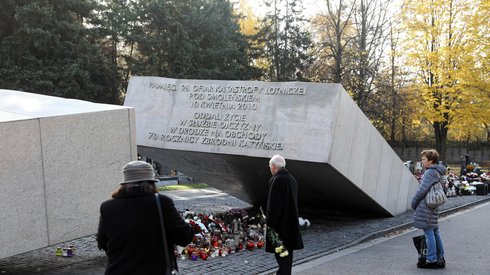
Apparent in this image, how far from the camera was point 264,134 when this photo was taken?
30.6 ft

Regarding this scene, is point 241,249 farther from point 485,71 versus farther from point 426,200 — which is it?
point 485,71

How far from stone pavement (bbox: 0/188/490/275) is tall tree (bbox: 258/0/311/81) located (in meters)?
18.7

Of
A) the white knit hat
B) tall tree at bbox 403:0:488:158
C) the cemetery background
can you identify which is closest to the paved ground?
the white knit hat

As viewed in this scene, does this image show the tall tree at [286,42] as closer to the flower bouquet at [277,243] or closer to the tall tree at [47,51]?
the tall tree at [47,51]

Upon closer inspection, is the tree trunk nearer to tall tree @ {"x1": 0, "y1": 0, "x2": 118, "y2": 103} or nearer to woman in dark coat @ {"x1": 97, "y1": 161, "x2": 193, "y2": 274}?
tall tree @ {"x1": 0, "y1": 0, "x2": 118, "y2": 103}

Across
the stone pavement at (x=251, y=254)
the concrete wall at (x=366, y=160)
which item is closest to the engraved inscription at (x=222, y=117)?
the concrete wall at (x=366, y=160)

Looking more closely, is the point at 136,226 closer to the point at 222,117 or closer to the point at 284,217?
the point at 284,217

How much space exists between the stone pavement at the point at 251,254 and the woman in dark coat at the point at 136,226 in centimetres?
360

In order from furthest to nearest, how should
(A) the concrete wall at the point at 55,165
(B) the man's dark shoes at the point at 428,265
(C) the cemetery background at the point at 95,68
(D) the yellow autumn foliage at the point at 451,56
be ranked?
(D) the yellow autumn foliage at the point at 451,56
(C) the cemetery background at the point at 95,68
(B) the man's dark shoes at the point at 428,265
(A) the concrete wall at the point at 55,165

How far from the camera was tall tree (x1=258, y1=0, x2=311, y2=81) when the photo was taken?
31.1 meters

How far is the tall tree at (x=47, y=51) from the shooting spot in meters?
21.9

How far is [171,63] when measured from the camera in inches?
1078

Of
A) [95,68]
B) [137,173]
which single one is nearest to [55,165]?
[137,173]

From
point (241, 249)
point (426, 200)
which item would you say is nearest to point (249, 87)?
point (241, 249)
